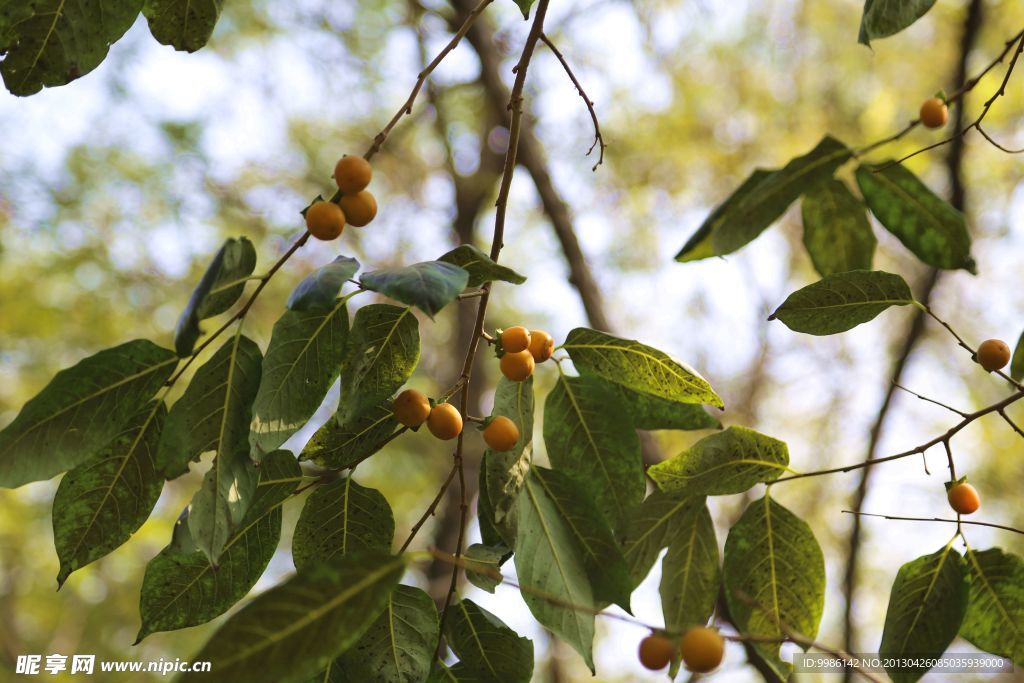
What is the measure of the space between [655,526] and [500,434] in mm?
202

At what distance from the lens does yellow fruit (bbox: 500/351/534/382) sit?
24.5 inches

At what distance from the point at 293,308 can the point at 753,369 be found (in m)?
2.65

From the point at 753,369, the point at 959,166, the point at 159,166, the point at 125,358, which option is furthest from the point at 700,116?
the point at 125,358

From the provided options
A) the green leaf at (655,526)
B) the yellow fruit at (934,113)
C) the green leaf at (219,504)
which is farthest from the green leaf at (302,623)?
the yellow fruit at (934,113)

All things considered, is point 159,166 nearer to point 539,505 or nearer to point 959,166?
point 959,166

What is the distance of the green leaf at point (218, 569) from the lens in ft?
1.96

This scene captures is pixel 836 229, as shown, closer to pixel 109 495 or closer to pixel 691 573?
pixel 691 573

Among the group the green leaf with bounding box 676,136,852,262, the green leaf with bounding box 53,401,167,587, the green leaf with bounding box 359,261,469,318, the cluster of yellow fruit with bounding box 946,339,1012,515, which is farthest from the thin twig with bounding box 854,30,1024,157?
the green leaf with bounding box 53,401,167,587

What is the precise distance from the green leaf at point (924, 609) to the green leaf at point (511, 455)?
320 mm

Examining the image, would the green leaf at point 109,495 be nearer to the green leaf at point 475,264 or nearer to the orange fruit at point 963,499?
the green leaf at point 475,264

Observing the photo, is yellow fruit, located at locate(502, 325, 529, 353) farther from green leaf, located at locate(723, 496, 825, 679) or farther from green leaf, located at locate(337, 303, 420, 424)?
green leaf, located at locate(723, 496, 825, 679)

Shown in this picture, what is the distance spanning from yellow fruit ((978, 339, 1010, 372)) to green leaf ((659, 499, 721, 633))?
27 centimetres

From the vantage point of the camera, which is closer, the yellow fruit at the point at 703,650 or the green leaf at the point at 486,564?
the yellow fruit at the point at 703,650

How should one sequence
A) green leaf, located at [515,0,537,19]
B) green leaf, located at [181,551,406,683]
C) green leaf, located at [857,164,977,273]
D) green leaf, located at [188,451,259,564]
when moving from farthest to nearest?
green leaf, located at [857,164,977,273], green leaf, located at [515,0,537,19], green leaf, located at [188,451,259,564], green leaf, located at [181,551,406,683]
